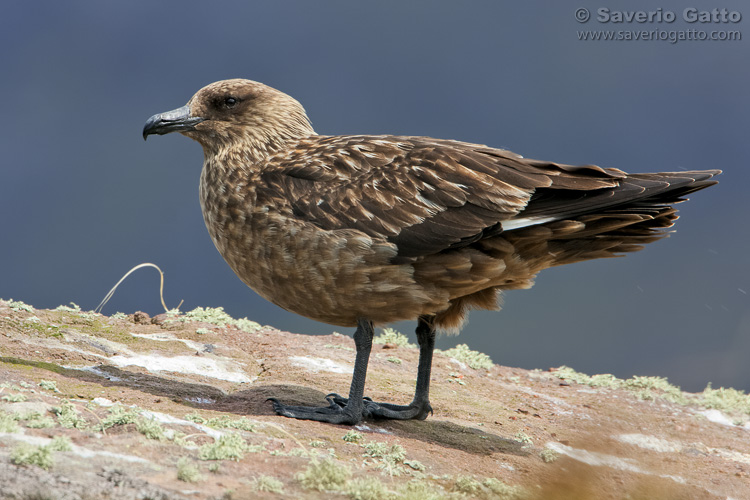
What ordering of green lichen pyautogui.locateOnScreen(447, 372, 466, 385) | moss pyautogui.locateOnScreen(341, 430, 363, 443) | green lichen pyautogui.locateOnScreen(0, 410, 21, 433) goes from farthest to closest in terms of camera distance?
green lichen pyautogui.locateOnScreen(447, 372, 466, 385)
moss pyautogui.locateOnScreen(341, 430, 363, 443)
green lichen pyautogui.locateOnScreen(0, 410, 21, 433)

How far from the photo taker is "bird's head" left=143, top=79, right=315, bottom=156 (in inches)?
230

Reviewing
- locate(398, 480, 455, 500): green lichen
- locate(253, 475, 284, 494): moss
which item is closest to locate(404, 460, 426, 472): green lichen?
locate(398, 480, 455, 500): green lichen

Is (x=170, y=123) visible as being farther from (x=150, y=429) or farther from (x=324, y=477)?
(x=324, y=477)

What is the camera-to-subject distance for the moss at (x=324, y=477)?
346 centimetres

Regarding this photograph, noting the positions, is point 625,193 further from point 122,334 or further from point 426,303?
point 122,334

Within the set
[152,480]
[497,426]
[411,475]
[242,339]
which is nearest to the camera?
[152,480]

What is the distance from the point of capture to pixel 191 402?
5.23 meters

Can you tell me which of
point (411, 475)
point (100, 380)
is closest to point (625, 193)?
point (411, 475)

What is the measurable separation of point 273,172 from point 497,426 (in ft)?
9.44

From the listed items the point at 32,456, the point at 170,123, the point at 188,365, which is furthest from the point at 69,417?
the point at 170,123

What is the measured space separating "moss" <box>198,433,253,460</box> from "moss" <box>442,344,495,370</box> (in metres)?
5.02

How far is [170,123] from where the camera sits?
19.3ft

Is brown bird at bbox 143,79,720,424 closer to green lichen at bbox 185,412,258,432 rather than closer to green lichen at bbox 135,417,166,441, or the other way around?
green lichen at bbox 185,412,258,432

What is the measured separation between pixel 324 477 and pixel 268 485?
30cm
